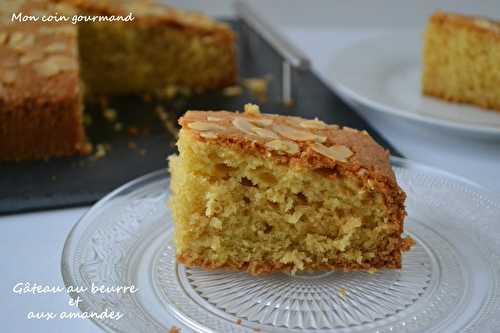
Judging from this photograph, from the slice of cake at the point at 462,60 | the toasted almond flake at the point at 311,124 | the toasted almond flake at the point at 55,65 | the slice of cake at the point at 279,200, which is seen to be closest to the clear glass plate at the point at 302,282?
the slice of cake at the point at 279,200

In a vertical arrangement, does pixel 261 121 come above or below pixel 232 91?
above

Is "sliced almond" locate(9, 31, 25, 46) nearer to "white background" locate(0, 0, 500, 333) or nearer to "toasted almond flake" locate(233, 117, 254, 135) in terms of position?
"white background" locate(0, 0, 500, 333)

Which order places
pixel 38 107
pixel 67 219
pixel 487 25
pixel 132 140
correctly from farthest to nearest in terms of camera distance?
pixel 487 25 < pixel 132 140 < pixel 38 107 < pixel 67 219

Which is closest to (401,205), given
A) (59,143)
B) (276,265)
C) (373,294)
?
Result: (373,294)

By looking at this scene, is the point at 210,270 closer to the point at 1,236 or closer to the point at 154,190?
the point at 154,190

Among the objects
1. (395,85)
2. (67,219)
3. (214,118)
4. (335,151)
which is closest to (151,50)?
(395,85)

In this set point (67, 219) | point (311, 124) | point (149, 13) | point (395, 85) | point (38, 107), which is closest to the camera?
point (311, 124)

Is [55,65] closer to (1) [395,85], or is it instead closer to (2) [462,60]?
(1) [395,85]

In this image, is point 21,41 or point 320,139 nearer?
point 320,139
